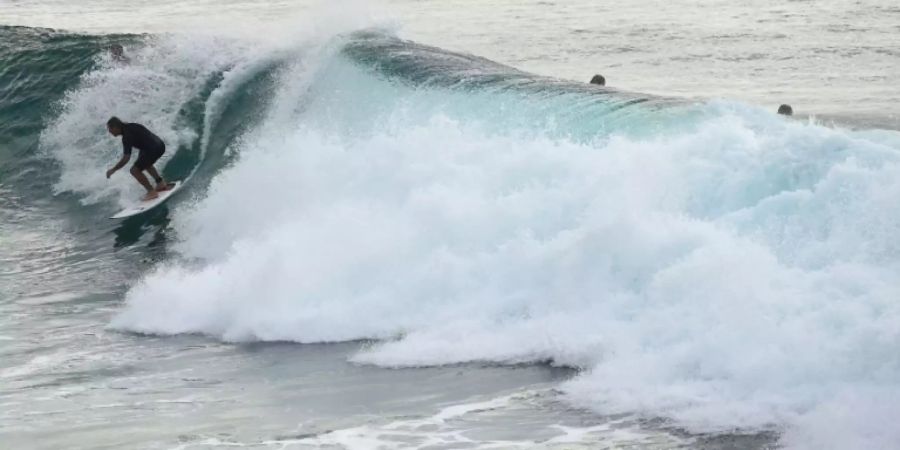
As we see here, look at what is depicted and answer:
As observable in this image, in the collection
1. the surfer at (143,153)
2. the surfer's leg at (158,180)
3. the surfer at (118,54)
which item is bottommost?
the surfer's leg at (158,180)

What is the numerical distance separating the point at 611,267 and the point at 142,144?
362 inches

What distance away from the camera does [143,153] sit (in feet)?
61.0

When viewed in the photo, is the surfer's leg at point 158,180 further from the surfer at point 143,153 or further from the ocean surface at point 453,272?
the ocean surface at point 453,272

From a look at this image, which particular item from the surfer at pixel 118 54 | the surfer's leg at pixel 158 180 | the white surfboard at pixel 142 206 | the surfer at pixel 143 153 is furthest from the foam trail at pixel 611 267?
the surfer at pixel 118 54

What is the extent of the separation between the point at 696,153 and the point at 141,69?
1294 centimetres

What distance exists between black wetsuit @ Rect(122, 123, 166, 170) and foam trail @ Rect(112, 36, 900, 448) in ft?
11.7

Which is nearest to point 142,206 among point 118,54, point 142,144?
point 142,144

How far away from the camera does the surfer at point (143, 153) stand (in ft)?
60.3

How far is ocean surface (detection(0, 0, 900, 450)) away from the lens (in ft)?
30.3

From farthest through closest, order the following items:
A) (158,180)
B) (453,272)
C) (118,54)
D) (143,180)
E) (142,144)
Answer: (118,54) → (158,180) → (143,180) → (142,144) → (453,272)

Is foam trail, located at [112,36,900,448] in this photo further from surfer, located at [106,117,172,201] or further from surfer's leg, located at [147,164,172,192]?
surfer's leg, located at [147,164,172,192]

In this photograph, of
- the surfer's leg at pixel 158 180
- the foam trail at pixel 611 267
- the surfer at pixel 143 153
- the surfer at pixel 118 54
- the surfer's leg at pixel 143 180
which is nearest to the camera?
the foam trail at pixel 611 267

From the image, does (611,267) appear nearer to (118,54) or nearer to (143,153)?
(143,153)

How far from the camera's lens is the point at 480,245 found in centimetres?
1251
